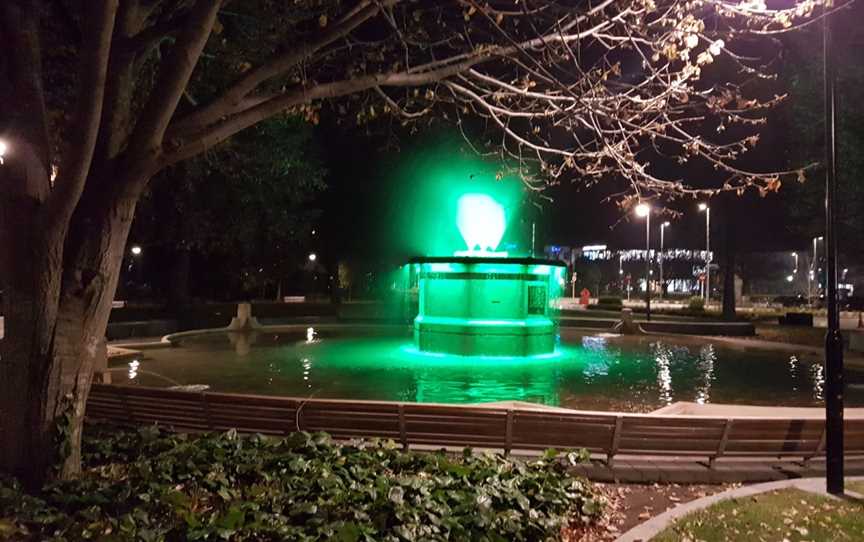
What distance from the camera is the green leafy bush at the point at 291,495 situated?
5.86 metres

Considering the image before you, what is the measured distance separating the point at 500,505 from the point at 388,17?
20.4ft

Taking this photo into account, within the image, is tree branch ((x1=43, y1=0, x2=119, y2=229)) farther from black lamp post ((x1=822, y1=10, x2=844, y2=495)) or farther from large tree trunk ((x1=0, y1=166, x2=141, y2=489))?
black lamp post ((x1=822, y1=10, x2=844, y2=495))

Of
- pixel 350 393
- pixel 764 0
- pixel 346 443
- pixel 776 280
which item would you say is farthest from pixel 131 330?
pixel 776 280

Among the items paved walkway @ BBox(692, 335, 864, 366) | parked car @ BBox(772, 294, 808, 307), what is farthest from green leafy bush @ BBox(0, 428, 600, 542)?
parked car @ BBox(772, 294, 808, 307)

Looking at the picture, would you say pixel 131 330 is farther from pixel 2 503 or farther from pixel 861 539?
pixel 861 539

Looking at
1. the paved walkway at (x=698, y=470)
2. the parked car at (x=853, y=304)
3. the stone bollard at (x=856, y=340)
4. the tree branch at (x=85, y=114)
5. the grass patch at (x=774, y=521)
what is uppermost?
the tree branch at (x=85, y=114)

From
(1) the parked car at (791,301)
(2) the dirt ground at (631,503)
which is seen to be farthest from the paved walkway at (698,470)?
(1) the parked car at (791,301)

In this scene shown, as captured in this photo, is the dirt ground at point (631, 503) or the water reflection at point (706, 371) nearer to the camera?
the dirt ground at point (631, 503)

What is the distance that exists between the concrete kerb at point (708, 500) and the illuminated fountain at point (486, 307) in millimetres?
14224

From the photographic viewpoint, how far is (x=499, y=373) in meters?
19.0

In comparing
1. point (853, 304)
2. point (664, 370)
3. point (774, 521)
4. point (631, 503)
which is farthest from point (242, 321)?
point (853, 304)

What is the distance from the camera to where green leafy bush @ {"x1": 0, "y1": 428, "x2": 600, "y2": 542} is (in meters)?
5.86

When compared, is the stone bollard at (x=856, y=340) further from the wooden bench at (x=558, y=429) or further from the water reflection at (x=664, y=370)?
the wooden bench at (x=558, y=429)

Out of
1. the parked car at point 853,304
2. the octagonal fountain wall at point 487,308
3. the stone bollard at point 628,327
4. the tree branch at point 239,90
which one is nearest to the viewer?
the tree branch at point 239,90
